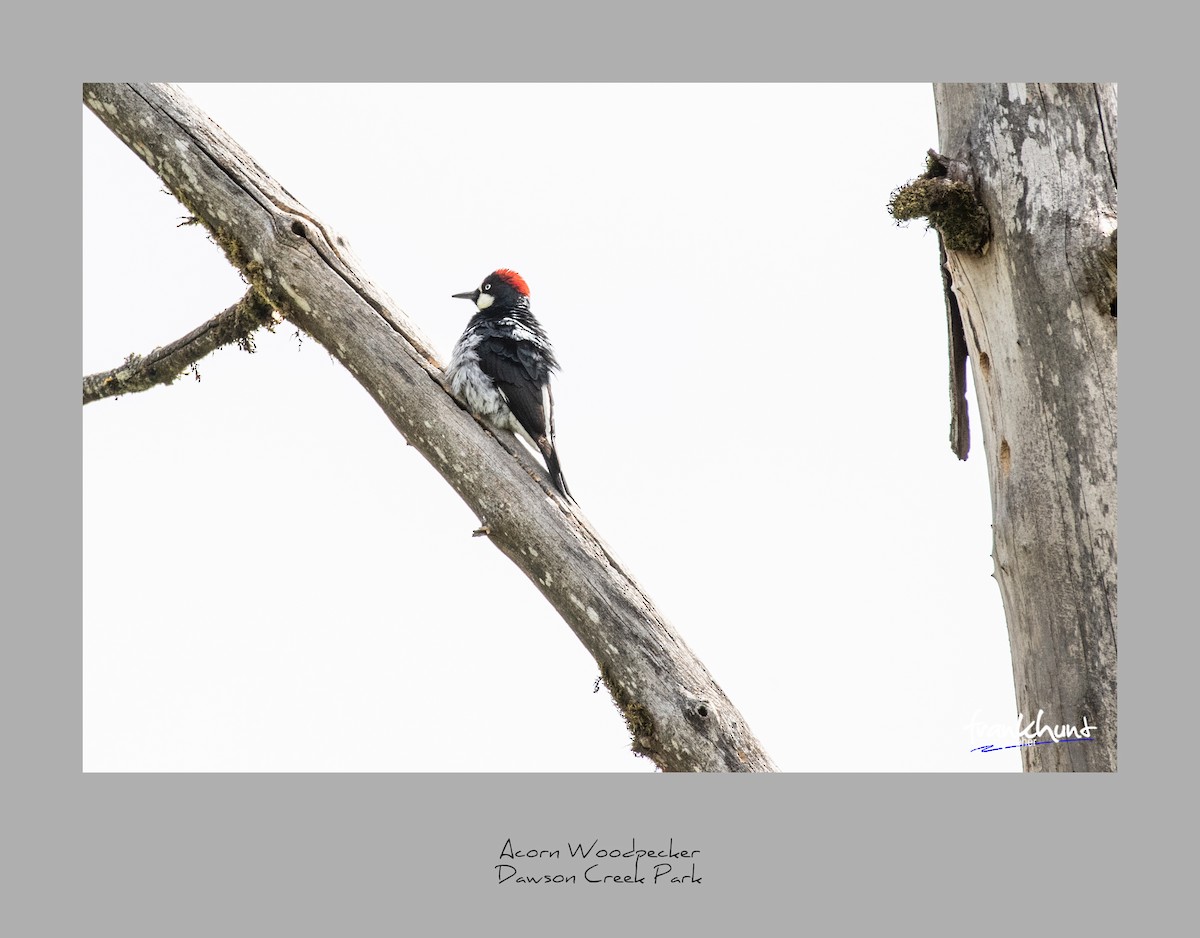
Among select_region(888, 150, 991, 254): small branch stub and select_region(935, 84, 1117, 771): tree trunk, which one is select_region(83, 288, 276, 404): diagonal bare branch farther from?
select_region(935, 84, 1117, 771): tree trunk

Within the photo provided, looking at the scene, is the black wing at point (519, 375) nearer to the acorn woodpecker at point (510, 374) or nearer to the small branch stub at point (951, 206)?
the acorn woodpecker at point (510, 374)

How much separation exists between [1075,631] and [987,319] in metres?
1.00

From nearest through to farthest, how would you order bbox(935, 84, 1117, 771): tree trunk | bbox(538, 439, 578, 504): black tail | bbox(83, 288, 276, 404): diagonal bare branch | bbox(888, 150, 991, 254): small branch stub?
1. bbox(935, 84, 1117, 771): tree trunk
2. bbox(888, 150, 991, 254): small branch stub
3. bbox(538, 439, 578, 504): black tail
4. bbox(83, 288, 276, 404): diagonal bare branch

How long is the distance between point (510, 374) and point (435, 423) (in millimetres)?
398

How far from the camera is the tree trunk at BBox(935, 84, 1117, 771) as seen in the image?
2.76 m

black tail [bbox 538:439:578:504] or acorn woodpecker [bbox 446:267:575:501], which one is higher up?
acorn woodpecker [bbox 446:267:575:501]

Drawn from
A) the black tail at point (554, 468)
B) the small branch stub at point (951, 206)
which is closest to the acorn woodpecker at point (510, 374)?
the black tail at point (554, 468)

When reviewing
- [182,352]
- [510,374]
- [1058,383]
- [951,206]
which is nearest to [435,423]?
[510,374]

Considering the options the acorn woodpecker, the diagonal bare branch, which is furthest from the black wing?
the diagonal bare branch

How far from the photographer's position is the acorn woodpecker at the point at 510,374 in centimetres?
348

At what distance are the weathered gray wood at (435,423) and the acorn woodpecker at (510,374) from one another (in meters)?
0.09

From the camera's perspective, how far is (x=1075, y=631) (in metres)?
2.78

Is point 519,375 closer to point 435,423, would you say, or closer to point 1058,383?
point 435,423

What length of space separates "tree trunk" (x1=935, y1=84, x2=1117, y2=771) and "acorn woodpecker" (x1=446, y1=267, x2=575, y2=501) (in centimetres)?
153
